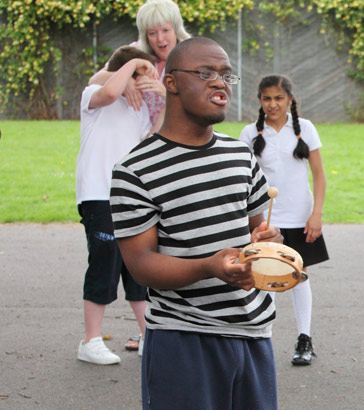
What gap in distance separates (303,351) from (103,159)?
A: 152cm

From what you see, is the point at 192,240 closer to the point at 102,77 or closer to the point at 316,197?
the point at 102,77

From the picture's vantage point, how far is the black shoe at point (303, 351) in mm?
4066

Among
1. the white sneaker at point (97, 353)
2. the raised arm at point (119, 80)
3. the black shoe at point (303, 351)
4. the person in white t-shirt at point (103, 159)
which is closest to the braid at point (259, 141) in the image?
the person in white t-shirt at point (103, 159)

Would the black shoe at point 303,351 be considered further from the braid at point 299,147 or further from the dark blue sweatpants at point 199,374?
the dark blue sweatpants at point 199,374

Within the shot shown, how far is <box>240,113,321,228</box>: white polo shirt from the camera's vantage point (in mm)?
4207

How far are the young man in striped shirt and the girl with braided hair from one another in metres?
2.01

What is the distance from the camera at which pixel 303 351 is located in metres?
4.11

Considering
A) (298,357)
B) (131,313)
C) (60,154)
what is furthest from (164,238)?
(60,154)

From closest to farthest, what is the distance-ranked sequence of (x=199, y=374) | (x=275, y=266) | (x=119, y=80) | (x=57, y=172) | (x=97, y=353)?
(x=275, y=266)
(x=199, y=374)
(x=119, y=80)
(x=97, y=353)
(x=57, y=172)

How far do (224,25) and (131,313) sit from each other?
10.5m

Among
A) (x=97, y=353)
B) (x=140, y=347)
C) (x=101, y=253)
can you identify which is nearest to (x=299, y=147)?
(x=101, y=253)

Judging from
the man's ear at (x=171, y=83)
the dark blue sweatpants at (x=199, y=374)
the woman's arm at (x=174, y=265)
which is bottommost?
the dark blue sweatpants at (x=199, y=374)

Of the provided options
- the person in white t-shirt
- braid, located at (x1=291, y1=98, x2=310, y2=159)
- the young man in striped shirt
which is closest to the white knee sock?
braid, located at (x1=291, y1=98, x2=310, y2=159)

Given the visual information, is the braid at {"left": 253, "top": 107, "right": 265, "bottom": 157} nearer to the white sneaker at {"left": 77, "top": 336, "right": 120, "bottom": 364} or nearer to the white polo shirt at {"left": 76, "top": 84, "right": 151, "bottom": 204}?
the white polo shirt at {"left": 76, "top": 84, "right": 151, "bottom": 204}
